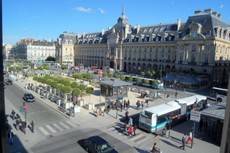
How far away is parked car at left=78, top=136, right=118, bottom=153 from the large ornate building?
51120 millimetres

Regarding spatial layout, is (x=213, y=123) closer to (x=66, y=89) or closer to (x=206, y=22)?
(x=66, y=89)

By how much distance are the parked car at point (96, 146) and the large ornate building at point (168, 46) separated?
5112 cm

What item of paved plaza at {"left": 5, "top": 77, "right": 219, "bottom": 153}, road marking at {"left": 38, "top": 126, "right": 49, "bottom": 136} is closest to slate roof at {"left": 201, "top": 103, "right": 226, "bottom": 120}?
paved plaza at {"left": 5, "top": 77, "right": 219, "bottom": 153}

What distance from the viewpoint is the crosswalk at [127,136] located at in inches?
839

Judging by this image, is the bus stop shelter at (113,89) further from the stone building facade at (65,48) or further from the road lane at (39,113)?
the stone building facade at (65,48)

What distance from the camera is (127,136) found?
72.5 ft

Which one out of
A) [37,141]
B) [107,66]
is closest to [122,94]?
[37,141]

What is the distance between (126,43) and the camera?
9131cm

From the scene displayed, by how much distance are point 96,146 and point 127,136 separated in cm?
561

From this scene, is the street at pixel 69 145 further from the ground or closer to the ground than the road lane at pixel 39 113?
closer to the ground

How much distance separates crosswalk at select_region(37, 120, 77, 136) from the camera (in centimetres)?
2245

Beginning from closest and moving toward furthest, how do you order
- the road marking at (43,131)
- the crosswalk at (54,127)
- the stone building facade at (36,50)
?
the road marking at (43,131), the crosswalk at (54,127), the stone building facade at (36,50)

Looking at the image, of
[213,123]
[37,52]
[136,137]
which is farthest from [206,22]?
[37,52]

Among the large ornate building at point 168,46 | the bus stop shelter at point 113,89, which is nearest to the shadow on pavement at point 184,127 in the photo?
the bus stop shelter at point 113,89
